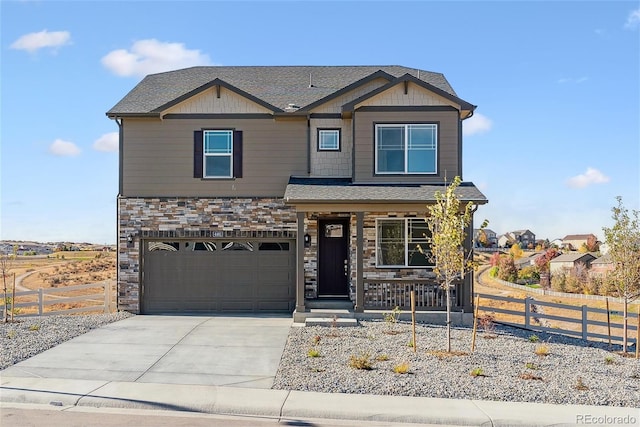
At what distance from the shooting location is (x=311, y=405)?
7.40 metres

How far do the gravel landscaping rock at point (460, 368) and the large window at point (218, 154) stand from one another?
17.6ft

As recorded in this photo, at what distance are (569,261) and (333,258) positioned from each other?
4217 centimetres

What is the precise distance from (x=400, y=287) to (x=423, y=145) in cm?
392

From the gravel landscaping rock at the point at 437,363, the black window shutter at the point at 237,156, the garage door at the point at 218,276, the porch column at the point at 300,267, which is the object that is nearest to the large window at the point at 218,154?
the black window shutter at the point at 237,156

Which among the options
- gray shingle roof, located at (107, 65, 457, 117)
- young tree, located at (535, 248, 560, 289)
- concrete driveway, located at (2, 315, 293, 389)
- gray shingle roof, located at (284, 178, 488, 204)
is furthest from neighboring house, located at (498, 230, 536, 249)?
concrete driveway, located at (2, 315, 293, 389)

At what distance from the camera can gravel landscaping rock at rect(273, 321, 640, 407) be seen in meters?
8.09

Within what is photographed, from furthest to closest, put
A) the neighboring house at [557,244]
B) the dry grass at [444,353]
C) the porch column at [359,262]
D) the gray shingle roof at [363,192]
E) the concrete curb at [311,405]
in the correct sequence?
the neighboring house at [557,244] → the porch column at [359,262] → the gray shingle roof at [363,192] → the dry grass at [444,353] → the concrete curb at [311,405]

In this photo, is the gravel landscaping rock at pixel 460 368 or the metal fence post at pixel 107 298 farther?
the metal fence post at pixel 107 298

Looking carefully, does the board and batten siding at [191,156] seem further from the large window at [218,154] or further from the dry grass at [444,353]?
the dry grass at [444,353]

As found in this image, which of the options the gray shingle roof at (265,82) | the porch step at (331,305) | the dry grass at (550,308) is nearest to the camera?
the porch step at (331,305)

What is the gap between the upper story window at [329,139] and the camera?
1548cm

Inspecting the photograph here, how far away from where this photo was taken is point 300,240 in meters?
13.7

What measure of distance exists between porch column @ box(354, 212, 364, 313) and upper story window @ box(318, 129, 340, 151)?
8.80 feet

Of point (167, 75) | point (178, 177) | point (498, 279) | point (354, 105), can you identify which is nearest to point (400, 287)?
point (354, 105)
